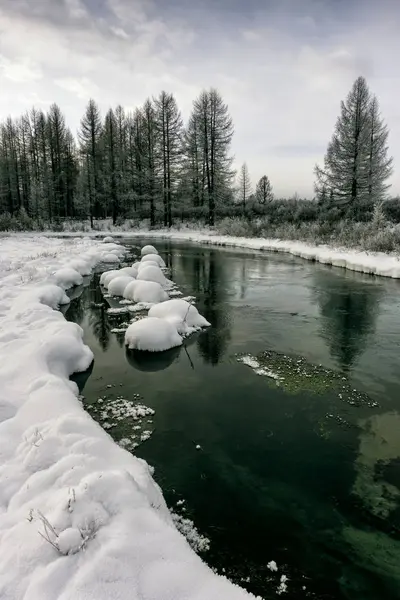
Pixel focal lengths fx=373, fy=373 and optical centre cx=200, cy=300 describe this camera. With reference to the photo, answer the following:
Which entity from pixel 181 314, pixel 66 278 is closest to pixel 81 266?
pixel 66 278

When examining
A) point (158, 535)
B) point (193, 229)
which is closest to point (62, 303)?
point (158, 535)

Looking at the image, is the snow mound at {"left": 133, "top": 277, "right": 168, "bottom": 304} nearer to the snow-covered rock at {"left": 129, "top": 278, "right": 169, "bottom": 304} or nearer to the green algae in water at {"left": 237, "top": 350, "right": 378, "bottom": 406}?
the snow-covered rock at {"left": 129, "top": 278, "right": 169, "bottom": 304}

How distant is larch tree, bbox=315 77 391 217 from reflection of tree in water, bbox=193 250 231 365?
1603 cm

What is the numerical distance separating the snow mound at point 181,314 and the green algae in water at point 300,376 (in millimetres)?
1800

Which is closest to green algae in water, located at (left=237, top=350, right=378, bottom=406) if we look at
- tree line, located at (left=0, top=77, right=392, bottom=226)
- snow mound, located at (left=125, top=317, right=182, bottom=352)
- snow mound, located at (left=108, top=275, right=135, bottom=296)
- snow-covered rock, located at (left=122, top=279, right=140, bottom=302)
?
snow mound, located at (left=125, top=317, right=182, bottom=352)

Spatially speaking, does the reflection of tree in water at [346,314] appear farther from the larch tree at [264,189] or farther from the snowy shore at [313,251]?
the larch tree at [264,189]

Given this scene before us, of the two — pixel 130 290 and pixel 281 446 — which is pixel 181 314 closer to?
pixel 130 290

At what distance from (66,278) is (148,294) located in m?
3.92

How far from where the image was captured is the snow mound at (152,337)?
711 cm

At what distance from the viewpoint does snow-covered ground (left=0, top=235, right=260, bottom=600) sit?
2197 millimetres

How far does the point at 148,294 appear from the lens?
1036 cm

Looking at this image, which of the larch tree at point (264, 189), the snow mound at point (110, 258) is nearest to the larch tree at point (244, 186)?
the larch tree at point (264, 189)

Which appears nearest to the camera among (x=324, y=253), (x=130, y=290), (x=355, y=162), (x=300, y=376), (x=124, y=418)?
(x=124, y=418)

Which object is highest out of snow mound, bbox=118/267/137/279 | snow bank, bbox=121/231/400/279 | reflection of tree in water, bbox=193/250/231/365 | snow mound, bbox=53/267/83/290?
snow bank, bbox=121/231/400/279
